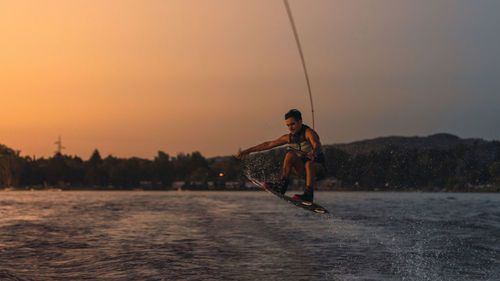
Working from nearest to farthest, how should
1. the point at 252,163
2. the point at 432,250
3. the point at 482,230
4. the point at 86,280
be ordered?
the point at 252,163, the point at 86,280, the point at 432,250, the point at 482,230

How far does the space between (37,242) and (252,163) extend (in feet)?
100

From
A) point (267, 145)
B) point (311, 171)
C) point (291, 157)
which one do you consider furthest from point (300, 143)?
point (267, 145)

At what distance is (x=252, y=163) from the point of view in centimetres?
2172

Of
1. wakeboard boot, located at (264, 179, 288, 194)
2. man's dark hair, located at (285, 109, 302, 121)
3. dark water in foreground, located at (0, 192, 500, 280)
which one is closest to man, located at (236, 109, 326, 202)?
man's dark hair, located at (285, 109, 302, 121)

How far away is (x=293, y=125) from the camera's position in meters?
17.0

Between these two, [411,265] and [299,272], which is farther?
[411,265]

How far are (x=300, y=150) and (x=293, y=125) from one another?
0.98m

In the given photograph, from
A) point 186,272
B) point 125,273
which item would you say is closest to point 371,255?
point 186,272

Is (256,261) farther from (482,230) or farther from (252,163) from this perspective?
(482,230)

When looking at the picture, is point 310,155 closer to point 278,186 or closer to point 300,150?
point 300,150

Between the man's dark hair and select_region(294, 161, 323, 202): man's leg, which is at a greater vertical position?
the man's dark hair

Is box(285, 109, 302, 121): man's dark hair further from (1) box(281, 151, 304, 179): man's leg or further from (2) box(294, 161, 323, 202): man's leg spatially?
(2) box(294, 161, 323, 202): man's leg

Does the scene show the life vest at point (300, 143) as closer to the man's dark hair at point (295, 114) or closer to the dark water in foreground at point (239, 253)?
the man's dark hair at point (295, 114)

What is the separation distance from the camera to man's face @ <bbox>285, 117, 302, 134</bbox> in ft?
55.7
